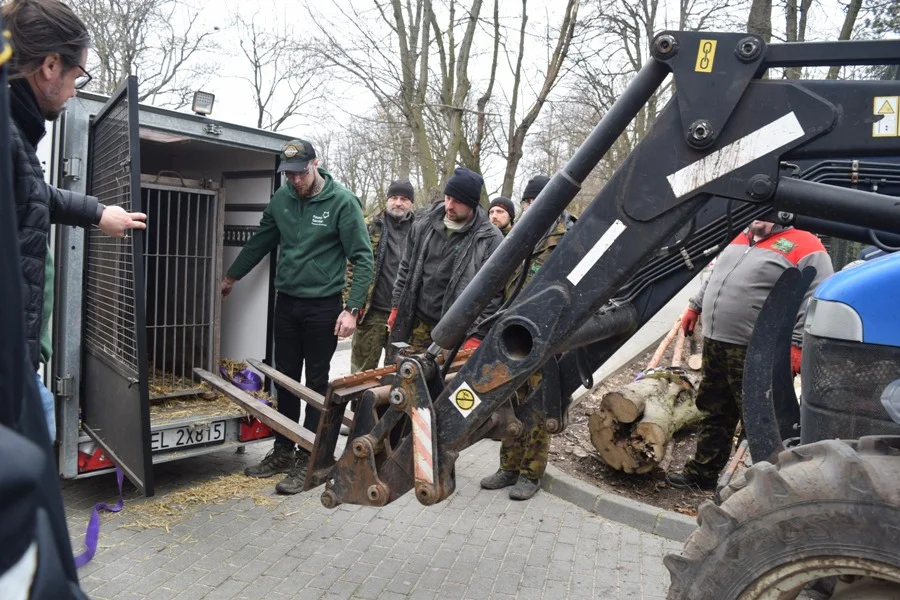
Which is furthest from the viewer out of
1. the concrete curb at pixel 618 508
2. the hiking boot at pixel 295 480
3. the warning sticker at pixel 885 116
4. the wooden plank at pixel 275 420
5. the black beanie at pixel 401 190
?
the black beanie at pixel 401 190

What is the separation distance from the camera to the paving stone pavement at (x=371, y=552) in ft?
12.1

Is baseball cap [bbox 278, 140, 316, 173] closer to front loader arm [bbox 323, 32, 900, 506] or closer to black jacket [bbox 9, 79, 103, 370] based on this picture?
black jacket [bbox 9, 79, 103, 370]

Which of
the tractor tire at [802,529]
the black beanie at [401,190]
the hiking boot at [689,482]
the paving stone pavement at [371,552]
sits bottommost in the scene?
the paving stone pavement at [371,552]

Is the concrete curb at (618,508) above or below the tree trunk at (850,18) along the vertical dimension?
below

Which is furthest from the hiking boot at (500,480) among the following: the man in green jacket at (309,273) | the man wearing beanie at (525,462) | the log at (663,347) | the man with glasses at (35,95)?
the man with glasses at (35,95)

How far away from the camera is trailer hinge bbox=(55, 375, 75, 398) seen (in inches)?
177

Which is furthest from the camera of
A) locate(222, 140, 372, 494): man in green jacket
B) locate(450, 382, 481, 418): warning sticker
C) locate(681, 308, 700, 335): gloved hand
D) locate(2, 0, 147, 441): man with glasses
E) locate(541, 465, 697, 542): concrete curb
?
locate(681, 308, 700, 335): gloved hand

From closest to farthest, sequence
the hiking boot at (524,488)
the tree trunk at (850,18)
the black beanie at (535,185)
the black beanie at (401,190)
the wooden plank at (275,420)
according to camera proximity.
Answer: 1. the wooden plank at (275,420)
2. the hiking boot at (524,488)
3. the black beanie at (535,185)
4. the black beanie at (401,190)
5. the tree trunk at (850,18)

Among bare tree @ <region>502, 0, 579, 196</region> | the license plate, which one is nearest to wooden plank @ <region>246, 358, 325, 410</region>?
the license plate

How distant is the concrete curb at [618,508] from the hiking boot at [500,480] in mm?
215

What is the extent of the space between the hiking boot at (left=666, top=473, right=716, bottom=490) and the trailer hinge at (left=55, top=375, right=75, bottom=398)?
403 cm

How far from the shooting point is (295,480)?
4.99m

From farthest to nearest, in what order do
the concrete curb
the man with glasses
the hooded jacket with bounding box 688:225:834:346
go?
the hooded jacket with bounding box 688:225:834:346
the concrete curb
the man with glasses

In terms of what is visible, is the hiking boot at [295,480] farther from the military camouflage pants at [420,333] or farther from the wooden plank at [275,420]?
the military camouflage pants at [420,333]
